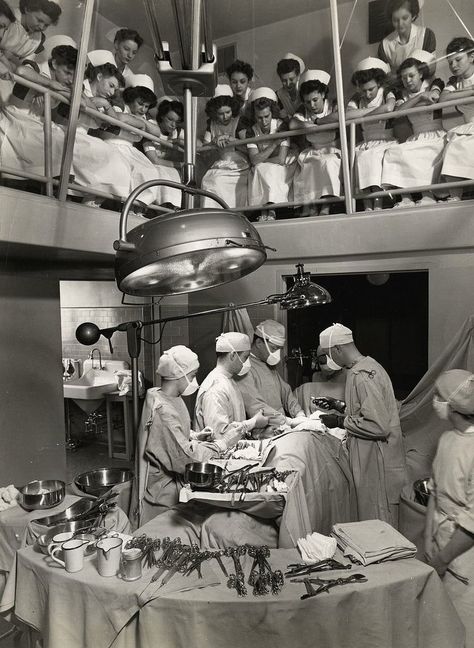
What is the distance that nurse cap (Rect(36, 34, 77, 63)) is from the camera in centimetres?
242

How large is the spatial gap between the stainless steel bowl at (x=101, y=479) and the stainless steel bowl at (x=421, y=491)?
4.58 ft

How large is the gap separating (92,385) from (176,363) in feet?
1.84

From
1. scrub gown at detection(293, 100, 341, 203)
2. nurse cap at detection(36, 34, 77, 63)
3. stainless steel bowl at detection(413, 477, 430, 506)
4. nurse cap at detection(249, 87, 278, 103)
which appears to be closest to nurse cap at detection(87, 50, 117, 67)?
nurse cap at detection(36, 34, 77, 63)

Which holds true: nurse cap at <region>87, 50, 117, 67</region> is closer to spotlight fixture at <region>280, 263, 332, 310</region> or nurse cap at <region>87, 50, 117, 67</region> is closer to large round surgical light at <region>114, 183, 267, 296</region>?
spotlight fixture at <region>280, 263, 332, 310</region>

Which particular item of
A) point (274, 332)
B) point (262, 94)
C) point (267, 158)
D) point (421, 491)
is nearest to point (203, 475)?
point (274, 332)

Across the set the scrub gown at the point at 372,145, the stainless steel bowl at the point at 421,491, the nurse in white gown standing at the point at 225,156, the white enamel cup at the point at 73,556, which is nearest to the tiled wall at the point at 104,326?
the nurse in white gown standing at the point at 225,156

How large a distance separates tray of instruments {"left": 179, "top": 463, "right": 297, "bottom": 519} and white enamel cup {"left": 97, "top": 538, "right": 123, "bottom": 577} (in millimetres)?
358

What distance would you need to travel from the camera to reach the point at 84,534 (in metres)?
1.79

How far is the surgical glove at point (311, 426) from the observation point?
2.41 metres

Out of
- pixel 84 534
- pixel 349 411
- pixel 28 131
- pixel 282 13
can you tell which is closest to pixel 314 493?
pixel 349 411

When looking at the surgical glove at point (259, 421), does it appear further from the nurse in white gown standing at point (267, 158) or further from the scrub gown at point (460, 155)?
the scrub gown at point (460, 155)

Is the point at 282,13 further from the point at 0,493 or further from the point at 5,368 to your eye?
the point at 0,493

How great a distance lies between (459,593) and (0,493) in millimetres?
2104

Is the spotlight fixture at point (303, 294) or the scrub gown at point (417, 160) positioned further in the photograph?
the scrub gown at point (417, 160)
